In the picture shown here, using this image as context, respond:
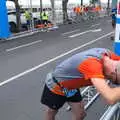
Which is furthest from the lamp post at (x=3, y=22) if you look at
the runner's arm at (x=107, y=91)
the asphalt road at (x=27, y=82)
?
the runner's arm at (x=107, y=91)

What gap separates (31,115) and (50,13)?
25.3 meters

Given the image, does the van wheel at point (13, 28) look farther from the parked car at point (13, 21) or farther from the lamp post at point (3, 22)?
the lamp post at point (3, 22)

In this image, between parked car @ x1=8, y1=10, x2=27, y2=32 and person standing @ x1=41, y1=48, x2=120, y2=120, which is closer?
person standing @ x1=41, y1=48, x2=120, y2=120

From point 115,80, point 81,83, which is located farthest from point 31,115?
point 115,80

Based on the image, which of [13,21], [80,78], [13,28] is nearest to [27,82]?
[80,78]

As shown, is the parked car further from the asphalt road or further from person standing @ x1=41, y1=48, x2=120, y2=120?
person standing @ x1=41, y1=48, x2=120, y2=120

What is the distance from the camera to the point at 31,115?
6453 millimetres

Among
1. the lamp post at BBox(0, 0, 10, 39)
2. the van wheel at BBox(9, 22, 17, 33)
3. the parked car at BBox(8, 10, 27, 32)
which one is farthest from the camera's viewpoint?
the parked car at BBox(8, 10, 27, 32)

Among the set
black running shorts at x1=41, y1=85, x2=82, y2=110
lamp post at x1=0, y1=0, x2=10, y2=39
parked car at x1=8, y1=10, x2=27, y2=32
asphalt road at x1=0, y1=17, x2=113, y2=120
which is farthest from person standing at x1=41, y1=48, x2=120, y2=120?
parked car at x1=8, y1=10, x2=27, y2=32

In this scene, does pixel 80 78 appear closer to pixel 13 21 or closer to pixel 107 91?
pixel 107 91

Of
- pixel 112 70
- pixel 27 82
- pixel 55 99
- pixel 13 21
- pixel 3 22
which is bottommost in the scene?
pixel 13 21

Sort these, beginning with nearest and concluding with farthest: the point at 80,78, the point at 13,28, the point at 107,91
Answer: the point at 107,91, the point at 80,78, the point at 13,28

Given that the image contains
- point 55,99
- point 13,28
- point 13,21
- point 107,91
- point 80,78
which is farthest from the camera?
point 13,21

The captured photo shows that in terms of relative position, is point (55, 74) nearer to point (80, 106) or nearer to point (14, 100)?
point (80, 106)
